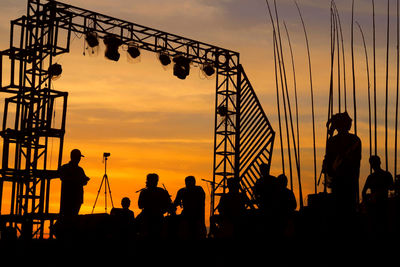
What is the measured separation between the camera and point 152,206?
7273 millimetres

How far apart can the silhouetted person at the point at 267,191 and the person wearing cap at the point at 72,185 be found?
2.14m

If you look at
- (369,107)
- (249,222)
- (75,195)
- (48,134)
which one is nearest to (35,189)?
(48,134)

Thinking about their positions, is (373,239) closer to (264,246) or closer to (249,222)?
(264,246)

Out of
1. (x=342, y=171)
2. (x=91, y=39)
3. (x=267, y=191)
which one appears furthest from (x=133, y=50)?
(x=342, y=171)

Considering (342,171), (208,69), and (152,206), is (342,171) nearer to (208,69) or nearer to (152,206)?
(152,206)

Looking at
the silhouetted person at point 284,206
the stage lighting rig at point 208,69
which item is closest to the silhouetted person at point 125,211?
the silhouetted person at point 284,206

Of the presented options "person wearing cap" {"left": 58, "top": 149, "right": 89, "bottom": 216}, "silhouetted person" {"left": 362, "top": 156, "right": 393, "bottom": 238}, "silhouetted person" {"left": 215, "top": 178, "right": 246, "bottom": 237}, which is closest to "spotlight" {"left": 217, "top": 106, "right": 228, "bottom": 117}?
"silhouetted person" {"left": 215, "top": 178, "right": 246, "bottom": 237}

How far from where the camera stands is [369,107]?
5395 millimetres

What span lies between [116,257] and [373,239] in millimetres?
2366

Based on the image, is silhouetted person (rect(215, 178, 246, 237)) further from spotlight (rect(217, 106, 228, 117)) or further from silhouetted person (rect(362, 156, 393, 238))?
spotlight (rect(217, 106, 228, 117))

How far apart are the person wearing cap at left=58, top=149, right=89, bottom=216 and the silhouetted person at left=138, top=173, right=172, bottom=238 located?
0.75 meters

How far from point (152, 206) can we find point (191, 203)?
599 millimetres

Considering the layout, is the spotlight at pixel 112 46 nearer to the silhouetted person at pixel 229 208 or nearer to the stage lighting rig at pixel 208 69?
the stage lighting rig at pixel 208 69

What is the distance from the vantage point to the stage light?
14820mm
